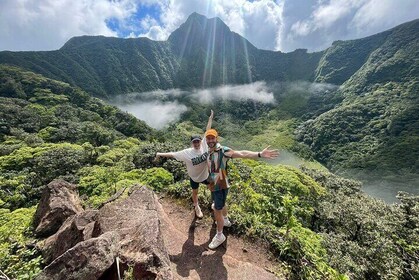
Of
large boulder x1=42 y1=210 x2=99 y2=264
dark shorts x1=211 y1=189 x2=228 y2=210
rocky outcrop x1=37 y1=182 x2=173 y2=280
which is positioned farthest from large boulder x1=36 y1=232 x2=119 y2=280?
dark shorts x1=211 y1=189 x2=228 y2=210

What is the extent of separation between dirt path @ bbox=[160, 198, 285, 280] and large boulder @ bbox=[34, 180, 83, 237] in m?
3.32

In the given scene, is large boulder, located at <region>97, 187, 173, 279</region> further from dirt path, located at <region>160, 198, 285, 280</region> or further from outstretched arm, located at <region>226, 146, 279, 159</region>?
outstretched arm, located at <region>226, 146, 279, 159</region>

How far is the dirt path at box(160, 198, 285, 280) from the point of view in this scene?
6008mm

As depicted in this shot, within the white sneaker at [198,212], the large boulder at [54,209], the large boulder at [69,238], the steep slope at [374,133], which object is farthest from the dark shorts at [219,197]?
the steep slope at [374,133]

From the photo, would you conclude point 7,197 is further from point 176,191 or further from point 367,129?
point 367,129

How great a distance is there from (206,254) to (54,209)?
540cm

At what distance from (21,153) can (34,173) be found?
27.5 ft

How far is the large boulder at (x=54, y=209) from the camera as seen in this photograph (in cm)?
819

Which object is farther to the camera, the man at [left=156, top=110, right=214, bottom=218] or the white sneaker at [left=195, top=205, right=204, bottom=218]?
the white sneaker at [left=195, top=205, right=204, bottom=218]

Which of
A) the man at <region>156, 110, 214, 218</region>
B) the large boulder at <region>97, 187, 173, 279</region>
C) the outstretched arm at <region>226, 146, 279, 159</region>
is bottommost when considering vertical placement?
the large boulder at <region>97, 187, 173, 279</region>

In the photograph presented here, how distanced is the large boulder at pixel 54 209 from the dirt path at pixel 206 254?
3321mm

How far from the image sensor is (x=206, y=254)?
660cm

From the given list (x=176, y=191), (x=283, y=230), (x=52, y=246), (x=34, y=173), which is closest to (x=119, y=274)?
(x=52, y=246)

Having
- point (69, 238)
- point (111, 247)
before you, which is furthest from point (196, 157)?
point (69, 238)
